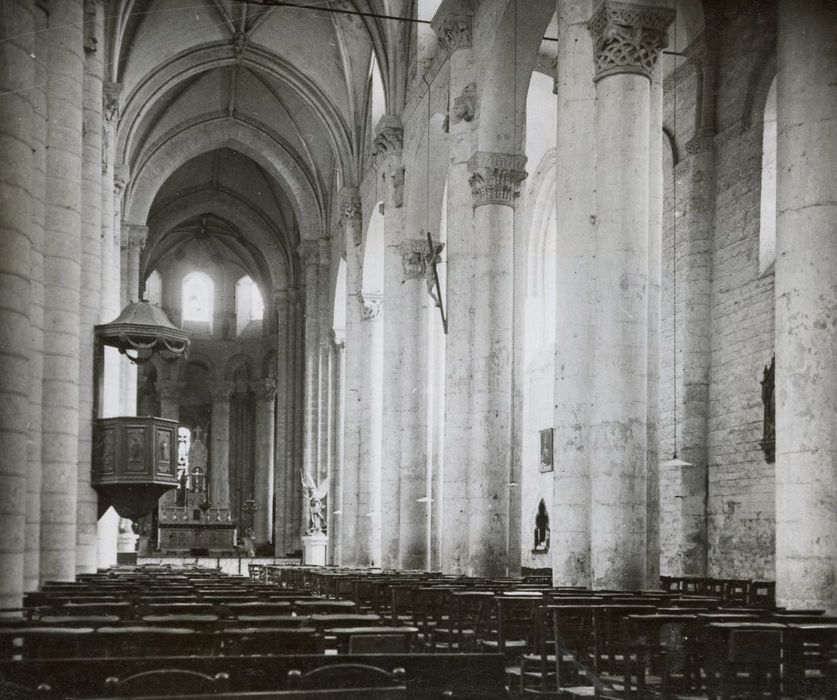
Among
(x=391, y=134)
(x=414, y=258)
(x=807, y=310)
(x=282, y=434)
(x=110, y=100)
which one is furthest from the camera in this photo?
(x=282, y=434)

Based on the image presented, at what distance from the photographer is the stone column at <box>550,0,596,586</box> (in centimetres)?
1475

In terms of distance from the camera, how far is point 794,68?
12.7 metres

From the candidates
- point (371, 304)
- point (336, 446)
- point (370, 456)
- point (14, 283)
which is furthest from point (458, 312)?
point (336, 446)

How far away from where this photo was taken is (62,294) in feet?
51.8

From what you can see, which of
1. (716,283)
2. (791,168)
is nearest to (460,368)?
(716,283)

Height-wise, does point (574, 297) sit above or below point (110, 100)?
below

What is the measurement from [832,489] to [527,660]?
14.2 ft

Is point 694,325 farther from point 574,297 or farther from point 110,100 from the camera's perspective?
point 110,100

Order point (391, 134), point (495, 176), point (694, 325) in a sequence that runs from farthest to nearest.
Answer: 1. point (391, 134)
2. point (694, 325)
3. point (495, 176)

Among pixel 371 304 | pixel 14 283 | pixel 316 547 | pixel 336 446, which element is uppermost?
pixel 371 304

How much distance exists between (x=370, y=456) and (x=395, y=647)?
25.7 metres

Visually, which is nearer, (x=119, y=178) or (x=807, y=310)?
(x=807, y=310)

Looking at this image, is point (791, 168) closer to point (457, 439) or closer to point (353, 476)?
point (457, 439)

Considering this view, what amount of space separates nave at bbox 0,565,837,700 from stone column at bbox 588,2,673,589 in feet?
5.88
